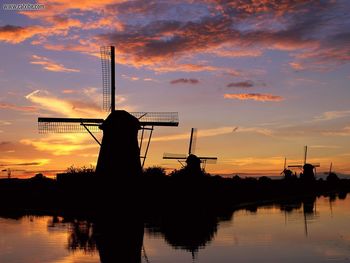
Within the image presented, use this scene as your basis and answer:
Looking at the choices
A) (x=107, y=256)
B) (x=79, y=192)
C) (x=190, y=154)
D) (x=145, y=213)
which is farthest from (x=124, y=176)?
(x=190, y=154)

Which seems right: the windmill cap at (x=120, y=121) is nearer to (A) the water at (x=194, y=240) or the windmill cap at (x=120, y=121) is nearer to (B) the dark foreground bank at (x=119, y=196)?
(B) the dark foreground bank at (x=119, y=196)

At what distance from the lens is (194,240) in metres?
24.5

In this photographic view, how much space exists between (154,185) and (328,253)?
33.0 metres

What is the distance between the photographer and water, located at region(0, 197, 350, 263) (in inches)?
787

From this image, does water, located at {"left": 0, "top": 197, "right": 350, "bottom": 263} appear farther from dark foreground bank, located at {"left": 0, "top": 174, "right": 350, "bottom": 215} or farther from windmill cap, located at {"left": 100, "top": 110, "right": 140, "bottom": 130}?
windmill cap, located at {"left": 100, "top": 110, "right": 140, "bottom": 130}

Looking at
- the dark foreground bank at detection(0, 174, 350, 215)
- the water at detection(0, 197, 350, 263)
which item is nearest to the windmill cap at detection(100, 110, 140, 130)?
the dark foreground bank at detection(0, 174, 350, 215)

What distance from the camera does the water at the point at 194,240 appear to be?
1998cm

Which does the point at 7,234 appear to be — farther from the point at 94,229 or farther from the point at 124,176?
the point at 124,176

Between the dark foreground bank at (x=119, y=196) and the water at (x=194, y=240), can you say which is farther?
the dark foreground bank at (x=119, y=196)

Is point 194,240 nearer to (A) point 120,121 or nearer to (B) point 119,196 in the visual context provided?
(B) point 119,196

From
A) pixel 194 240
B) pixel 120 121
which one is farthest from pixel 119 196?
pixel 194 240

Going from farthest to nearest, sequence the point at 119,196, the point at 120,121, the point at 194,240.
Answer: the point at 119,196
the point at 120,121
the point at 194,240

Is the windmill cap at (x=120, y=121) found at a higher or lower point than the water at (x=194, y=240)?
higher

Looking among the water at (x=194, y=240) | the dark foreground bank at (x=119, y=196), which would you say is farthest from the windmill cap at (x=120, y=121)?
the water at (x=194, y=240)
